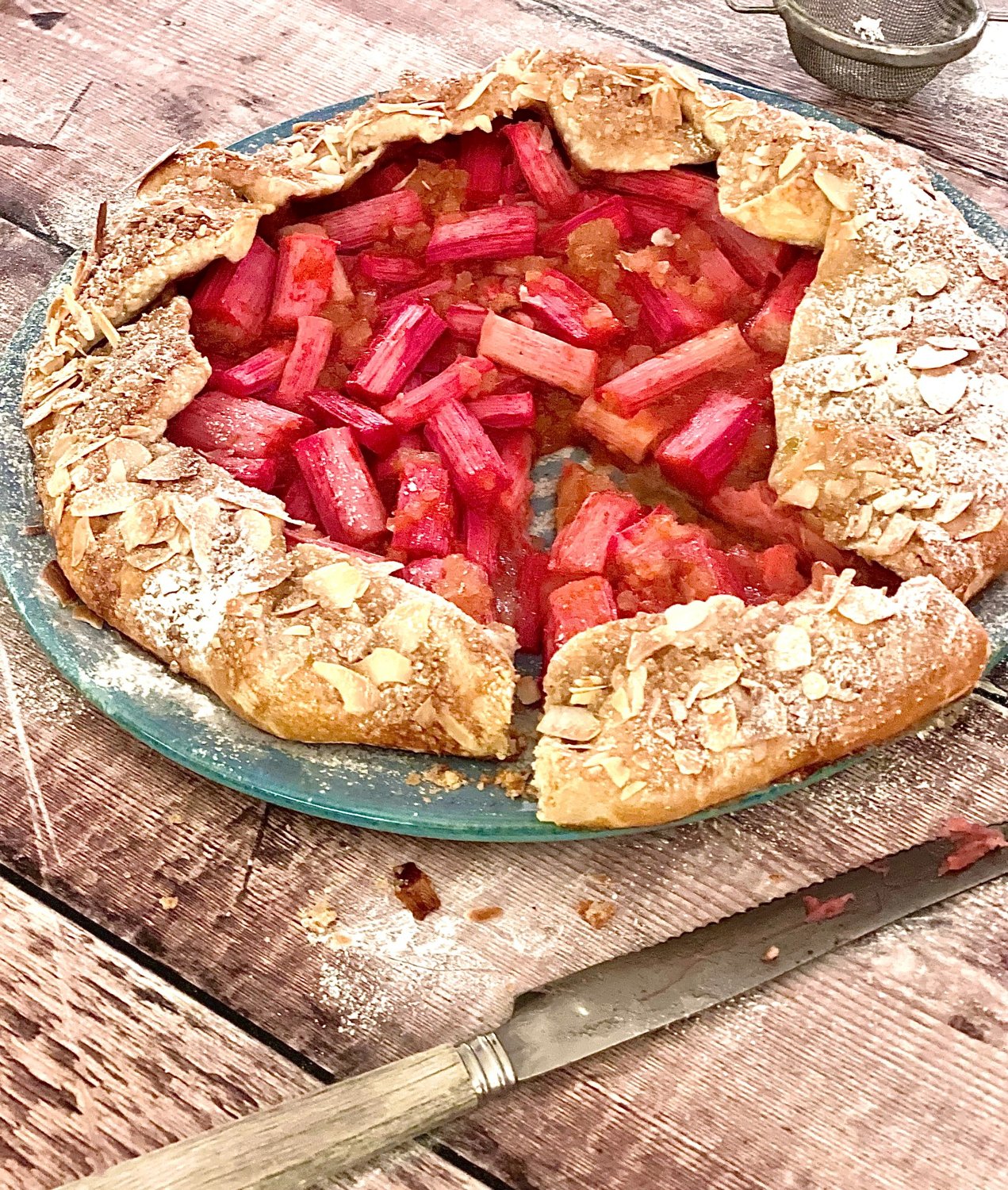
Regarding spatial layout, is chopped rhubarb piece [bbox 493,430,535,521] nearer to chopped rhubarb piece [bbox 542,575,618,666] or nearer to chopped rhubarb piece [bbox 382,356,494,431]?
chopped rhubarb piece [bbox 382,356,494,431]

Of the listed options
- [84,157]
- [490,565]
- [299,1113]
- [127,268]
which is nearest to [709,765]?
[490,565]

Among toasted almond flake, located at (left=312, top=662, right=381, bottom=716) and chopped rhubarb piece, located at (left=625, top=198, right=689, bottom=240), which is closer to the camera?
toasted almond flake, located at (left=312, top=662, right=381, bottom=716)

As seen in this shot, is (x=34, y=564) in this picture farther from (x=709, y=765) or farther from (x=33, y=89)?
(x=33, y=89)

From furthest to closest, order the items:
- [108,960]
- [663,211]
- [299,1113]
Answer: [663,211] < [108,960] < [299,1113]

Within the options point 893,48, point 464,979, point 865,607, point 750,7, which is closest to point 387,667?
point 464,979

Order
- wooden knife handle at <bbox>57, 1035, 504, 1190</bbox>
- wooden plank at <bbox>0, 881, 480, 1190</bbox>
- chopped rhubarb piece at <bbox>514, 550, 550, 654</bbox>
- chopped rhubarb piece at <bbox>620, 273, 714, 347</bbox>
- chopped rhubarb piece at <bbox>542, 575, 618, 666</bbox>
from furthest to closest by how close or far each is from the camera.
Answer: chopped rhubarb piece at <bbox>620, 273, 714, 347</bbox>, chopped rhubarb piece at <bbox>514, 550, 550, 654</bbox>, chopped rhubarb piece at <bbox>542, 575, 618, 666</bbox>, wooden plank at <bbox>0, 881, 480, 1190</bbox>, wooden knife handle at <bbox>57, 1035, 504, 1190</bbox>

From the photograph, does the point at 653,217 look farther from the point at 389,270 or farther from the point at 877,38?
the point at 877,38

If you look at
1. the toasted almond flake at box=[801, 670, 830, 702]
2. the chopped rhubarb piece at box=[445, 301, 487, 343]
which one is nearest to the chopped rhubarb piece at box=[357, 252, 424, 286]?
the chopped rhubarb piece at box=[445, 301, 487, 343]
